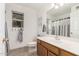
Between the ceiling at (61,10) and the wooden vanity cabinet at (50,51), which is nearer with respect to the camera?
the wooden vanity cabinet at (50,51)

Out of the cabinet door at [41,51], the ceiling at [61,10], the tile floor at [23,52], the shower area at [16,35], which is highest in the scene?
the ceiling at [61,10]

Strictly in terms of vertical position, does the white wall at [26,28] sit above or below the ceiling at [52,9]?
below

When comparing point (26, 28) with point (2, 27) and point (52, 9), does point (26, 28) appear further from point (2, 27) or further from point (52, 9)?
point (52, 9)

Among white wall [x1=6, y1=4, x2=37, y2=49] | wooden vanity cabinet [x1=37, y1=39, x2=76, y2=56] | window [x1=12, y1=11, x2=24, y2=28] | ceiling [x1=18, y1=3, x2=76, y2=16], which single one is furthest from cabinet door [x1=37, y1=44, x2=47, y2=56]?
ceiling [x1=18, y1=3, x2=76, y2=16]

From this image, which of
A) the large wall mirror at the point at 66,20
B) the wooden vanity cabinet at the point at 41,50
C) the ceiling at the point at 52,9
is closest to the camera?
the ceiling at the point at 52,9

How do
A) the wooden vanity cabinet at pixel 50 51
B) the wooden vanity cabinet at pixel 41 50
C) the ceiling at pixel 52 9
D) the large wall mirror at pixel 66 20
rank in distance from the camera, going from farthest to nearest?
the wooden vanity cabinet at pixel 41 50 → the large wall mirror at pixel 66 20 → the ceiling at pixel 52 9 → the wooden vanity cabinet at pixel 50 51

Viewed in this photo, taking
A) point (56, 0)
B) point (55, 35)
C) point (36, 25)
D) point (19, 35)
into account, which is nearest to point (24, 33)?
point (19, 35)

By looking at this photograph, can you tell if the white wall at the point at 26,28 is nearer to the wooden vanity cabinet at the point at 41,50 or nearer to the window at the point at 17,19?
the window at the point at 17,19

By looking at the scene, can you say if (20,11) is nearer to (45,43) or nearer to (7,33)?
(7,33)

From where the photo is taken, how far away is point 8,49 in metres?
1.53

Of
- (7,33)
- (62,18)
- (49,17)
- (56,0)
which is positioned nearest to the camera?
(56,0)

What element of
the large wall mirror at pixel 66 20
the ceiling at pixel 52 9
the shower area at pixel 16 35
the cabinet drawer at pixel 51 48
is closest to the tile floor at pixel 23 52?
the shower area at pixel 16 35

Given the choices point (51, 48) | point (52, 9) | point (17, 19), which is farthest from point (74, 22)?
point (17, 19)

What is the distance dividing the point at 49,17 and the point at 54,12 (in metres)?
0.17
